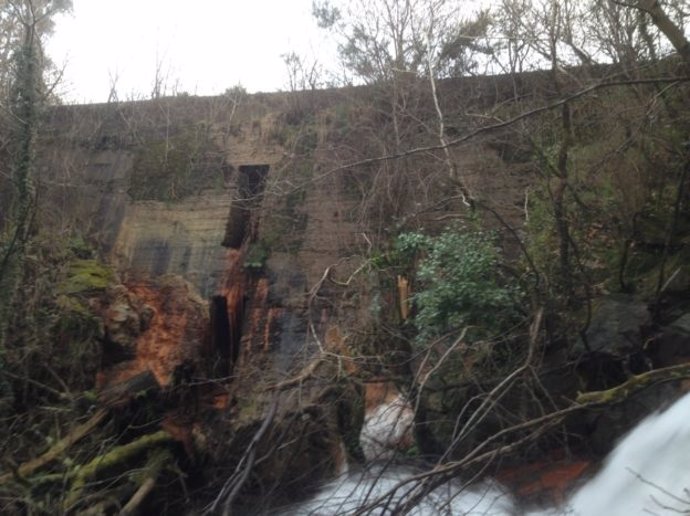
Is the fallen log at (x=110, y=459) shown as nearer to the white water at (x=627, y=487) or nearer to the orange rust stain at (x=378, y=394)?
the white water at (x=627, y=487)

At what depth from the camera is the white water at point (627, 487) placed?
5934 millimetres

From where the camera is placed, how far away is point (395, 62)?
49.7 feet

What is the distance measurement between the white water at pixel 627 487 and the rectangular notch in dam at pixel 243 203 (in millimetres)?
6575

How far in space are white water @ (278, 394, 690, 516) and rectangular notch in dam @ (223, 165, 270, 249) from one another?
658cm

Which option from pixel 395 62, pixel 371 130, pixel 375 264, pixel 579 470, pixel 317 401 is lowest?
pixel 579 470

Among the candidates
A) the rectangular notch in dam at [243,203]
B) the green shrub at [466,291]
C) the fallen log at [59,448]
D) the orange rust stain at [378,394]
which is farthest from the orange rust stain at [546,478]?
the rectangular notch in dam at [243,203]

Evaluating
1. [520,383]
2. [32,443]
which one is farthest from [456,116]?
[32,443]

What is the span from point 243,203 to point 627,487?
8.99 m

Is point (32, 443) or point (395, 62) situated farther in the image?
point (395, 62)

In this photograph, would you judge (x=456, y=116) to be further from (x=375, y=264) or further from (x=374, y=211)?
(x=375, y=264)

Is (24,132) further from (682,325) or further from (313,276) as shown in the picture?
(682,325)

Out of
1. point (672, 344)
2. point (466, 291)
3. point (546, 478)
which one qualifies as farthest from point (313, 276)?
point (672, 344)

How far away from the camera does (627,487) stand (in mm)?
6352

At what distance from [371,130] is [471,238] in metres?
5.61
